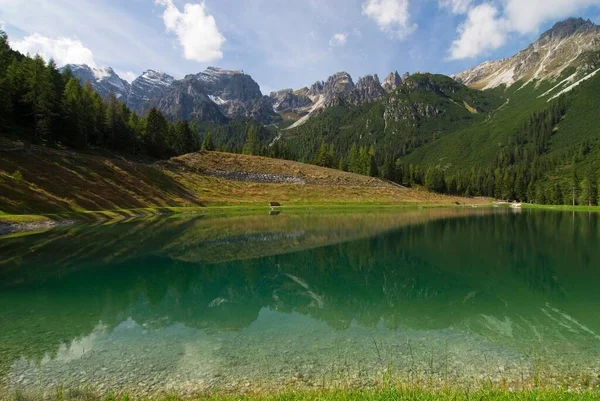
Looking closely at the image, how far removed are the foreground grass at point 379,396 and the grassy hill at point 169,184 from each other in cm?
5538

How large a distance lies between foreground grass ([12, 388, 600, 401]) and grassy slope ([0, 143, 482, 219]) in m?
56.0

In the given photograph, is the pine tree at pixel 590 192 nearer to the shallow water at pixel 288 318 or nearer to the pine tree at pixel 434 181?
the pine tree at pixel 434 181

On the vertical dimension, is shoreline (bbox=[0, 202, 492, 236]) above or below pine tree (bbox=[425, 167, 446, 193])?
below

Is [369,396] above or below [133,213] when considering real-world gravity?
above

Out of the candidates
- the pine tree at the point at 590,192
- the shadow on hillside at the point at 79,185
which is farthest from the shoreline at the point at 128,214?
the pine tree at the point at 590,192

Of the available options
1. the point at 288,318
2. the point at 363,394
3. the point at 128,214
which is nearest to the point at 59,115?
the point at 128,214

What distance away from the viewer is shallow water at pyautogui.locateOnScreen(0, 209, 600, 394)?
11953 mm

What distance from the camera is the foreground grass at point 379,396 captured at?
8.48 m

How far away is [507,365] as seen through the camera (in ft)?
41.4

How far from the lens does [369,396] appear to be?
8.67 metres

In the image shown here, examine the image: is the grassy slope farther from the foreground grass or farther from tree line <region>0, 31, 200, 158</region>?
the foreground grass

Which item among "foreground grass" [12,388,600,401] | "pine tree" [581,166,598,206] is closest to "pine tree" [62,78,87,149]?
"foreground grass" [12,388,600,401]

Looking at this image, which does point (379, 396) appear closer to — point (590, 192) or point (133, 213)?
point (133, 213)

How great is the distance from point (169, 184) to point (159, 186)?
4.42 meters
